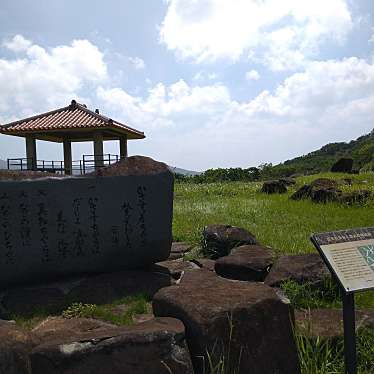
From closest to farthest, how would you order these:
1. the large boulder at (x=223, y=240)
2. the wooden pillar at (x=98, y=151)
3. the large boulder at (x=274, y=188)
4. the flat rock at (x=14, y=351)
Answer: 1. the flat rock at (x=14, y=351)
2. the large boulder at (x=223, y=240)
3. the large boulder at (x=274, y=188)
4. the wooden pillar at (x=98, y=151)

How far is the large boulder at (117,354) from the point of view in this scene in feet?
8.74

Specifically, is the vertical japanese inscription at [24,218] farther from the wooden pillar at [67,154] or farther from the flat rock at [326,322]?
the wooden pillar at [67,154]

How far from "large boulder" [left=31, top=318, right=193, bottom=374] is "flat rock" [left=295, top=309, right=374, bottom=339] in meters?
1.14

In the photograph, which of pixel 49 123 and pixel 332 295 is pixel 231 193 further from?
pixel 332 295

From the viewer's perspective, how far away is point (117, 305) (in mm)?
4527

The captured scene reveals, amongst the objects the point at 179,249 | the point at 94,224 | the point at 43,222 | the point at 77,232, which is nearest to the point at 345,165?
the point at 179,249

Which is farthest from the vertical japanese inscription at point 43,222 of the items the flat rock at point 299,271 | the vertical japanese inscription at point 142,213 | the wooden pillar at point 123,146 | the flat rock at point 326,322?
the wooden pillar at point 123,146

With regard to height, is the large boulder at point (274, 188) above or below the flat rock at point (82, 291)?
above

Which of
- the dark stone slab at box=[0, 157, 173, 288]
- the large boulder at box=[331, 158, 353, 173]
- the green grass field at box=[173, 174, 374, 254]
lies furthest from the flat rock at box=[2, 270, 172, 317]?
the large boulder at box=[331, 158, 353, 173]

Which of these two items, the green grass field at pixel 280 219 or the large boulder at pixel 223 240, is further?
the green grass field at pixel 280 219

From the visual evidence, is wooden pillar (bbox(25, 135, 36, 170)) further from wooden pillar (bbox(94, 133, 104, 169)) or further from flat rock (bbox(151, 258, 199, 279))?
flat rock (bbox(151, 258, 199, 279))

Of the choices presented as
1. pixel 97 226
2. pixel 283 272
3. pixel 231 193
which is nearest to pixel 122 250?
pixel 97 226

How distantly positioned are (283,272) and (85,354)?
2.76 metres

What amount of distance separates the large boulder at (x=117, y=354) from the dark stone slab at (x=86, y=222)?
2.37 meters
